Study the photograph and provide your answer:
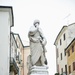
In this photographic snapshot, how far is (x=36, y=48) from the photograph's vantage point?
12.4m

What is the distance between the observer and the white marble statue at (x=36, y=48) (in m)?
12.3

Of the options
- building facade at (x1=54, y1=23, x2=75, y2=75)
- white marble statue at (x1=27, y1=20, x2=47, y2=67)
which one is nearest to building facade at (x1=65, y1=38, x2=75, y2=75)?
building facade at (x1=54, y1=23, x2=75, y2=75)

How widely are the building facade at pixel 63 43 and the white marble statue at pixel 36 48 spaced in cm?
3585

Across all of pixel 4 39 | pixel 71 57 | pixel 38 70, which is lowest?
pixel 38 70

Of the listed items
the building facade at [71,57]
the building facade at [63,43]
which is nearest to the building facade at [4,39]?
the building facade at [71,57]

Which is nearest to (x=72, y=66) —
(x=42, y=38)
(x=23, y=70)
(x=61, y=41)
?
(x=61, y=41)

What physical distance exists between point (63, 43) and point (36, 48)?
127 ft

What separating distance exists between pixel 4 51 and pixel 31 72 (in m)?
19.3

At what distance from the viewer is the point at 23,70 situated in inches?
2458

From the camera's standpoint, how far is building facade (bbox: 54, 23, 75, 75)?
4838 centimetres

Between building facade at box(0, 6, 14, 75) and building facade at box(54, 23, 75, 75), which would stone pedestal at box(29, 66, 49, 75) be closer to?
building facade at box(0, 6, 14, 75)

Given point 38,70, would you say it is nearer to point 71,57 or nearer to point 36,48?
point 36,48

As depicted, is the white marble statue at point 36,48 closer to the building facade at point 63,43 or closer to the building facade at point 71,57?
the building facade at point 71,57

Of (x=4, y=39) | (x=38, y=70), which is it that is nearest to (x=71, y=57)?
(x=4, y=39)
